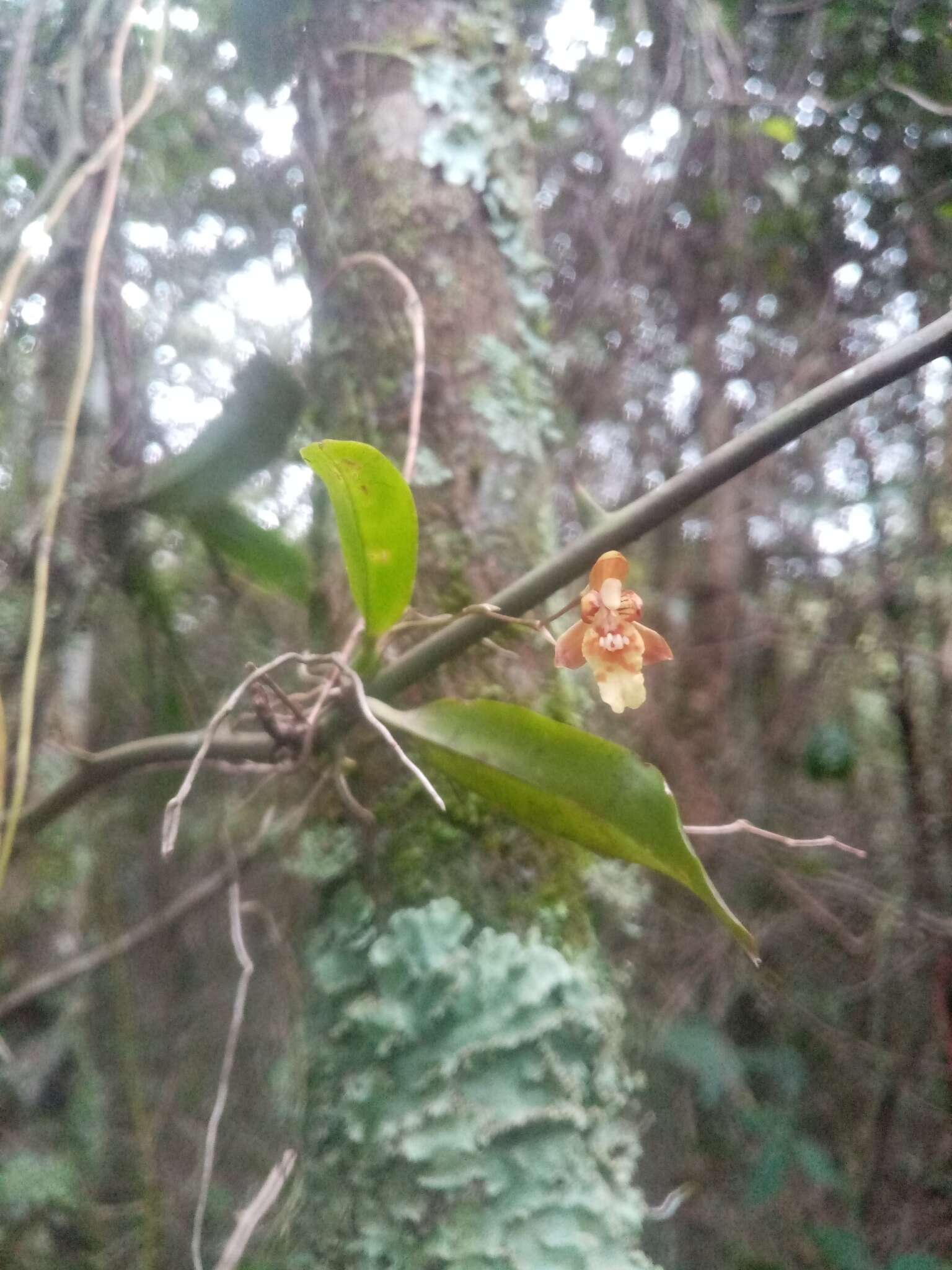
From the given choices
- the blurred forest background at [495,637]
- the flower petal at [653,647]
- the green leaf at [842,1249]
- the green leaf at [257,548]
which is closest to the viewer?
the flower petal at [653,647]

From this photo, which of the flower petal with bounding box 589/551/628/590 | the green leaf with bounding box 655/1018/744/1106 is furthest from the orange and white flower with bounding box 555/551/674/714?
the green leaf with bounding box 655/1018/744/1106

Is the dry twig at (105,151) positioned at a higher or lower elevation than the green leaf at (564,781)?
higher

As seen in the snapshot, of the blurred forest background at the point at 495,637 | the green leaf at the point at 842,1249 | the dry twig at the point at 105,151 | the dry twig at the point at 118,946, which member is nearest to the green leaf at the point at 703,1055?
the blurred forest background at the point at 495,637

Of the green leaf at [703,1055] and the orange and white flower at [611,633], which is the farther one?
the green leaf at [703,1055]

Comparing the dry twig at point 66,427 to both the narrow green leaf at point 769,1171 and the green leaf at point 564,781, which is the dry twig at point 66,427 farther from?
the narrow green leaf at point 769,1171

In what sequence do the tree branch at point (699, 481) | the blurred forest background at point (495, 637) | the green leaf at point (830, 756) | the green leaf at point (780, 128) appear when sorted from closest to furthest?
1. the tree branch at point (699, 481)
2. the blurred forest background at point (495, 637)
3. the green leaf at point (780, 128)
4. the green leaf at point (830, 756)

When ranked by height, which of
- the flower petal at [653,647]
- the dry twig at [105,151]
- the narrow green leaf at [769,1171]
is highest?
the dry twig at [105,151]
